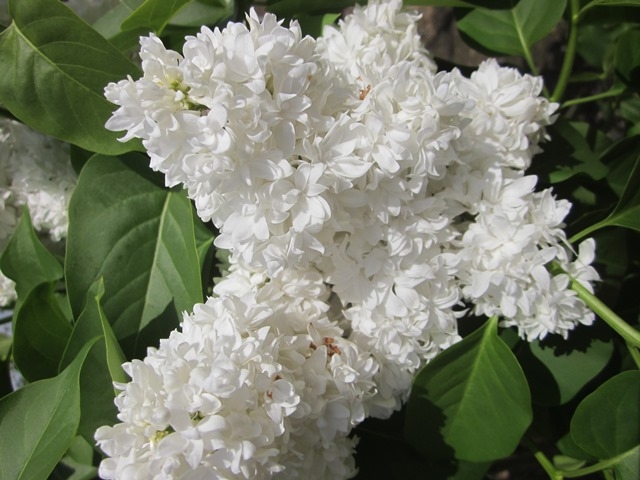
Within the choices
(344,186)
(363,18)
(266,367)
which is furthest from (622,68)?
(266,367)

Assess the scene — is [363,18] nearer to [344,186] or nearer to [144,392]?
[344,186]

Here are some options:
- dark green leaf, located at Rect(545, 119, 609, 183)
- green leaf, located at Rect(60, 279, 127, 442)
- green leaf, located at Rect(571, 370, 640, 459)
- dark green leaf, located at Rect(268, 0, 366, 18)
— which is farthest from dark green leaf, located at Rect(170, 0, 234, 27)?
green leaf, located at Rect(571, 370, 640, 459)

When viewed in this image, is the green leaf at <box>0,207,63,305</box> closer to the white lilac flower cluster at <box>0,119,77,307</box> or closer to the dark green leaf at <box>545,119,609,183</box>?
the white lilac flower cluster at <box>0,119,77,307</box>

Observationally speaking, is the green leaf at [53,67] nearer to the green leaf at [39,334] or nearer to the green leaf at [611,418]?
the green leaf at [39,334]

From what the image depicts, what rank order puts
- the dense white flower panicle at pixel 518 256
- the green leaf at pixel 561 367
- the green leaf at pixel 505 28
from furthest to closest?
the green leaf at pixel 505 28 < the green leaf at pixel 561 367 < the dense white flower panicle at pixel 518 256

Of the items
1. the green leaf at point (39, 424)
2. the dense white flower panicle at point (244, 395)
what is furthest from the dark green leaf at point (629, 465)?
the green leaf at point (39, 424)

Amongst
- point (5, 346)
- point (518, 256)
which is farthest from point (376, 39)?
point (5, 346)
